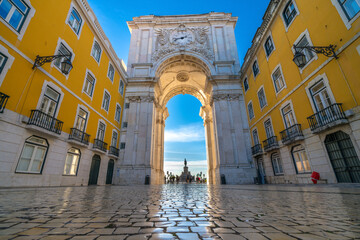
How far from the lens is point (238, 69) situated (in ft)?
67.2

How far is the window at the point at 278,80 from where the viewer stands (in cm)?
1198

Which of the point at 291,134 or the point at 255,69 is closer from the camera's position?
the point at 291,134

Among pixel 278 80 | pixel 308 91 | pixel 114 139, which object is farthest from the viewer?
pixel 114 139

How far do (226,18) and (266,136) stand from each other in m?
18.2

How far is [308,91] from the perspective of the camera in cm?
951

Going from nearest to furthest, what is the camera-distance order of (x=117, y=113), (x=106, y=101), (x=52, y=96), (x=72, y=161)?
(x=52, y=96), (x=72, y=161), (x=106, y=101), (x=117, y=113)

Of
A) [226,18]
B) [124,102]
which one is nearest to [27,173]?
[124,102]

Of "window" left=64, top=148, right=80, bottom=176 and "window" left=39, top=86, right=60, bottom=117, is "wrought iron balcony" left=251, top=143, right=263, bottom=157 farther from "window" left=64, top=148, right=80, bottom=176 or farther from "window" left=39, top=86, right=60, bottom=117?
"window" left=39, top=86, right=60, bottom=117

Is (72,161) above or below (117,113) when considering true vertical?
below

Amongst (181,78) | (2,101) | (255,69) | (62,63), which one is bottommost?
(2,101)

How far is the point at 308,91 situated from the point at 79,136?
14758 mm

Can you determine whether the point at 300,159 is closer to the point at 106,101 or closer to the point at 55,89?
the point at 55,89

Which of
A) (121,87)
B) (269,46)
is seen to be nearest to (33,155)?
(121,87)

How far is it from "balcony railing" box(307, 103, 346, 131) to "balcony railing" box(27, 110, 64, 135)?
46.5ft
